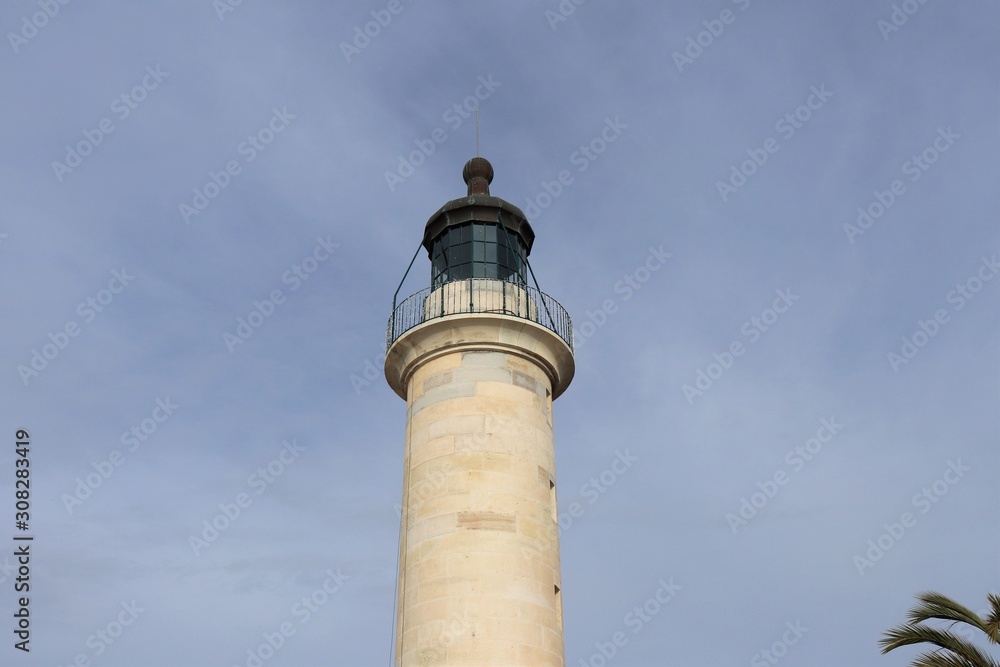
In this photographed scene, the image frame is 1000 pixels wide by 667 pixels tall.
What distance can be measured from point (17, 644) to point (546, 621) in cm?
1342

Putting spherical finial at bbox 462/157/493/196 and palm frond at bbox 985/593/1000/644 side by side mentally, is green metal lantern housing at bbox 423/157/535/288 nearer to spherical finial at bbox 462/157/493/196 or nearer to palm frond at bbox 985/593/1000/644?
spherical finial at bbox 462/157/493/196

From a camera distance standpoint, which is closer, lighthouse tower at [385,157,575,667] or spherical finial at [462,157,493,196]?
lighthouse tower at [385,157,575,667]

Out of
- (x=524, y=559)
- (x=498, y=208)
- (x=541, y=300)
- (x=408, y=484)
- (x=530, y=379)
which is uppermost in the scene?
(x=498, y=208)

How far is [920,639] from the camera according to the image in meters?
17.7

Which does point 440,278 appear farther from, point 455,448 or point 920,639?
point 920,639

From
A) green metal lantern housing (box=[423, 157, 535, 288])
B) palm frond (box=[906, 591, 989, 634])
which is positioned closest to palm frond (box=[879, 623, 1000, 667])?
palm frond (box=[906, 591, 989, 634])

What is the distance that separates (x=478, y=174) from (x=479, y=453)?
8259 millimetres

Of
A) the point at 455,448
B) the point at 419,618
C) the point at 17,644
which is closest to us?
the point at 419,618

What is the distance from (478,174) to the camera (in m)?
23.7

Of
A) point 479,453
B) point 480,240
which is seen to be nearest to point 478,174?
point 480,240

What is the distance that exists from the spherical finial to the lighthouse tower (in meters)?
0.74

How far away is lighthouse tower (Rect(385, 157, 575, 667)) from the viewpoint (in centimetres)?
1745


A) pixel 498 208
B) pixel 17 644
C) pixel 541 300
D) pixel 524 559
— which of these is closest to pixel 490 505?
pixel 524 559

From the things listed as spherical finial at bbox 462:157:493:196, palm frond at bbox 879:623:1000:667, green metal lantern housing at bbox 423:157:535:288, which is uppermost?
spherical finial at bbox 462:157:493:196
